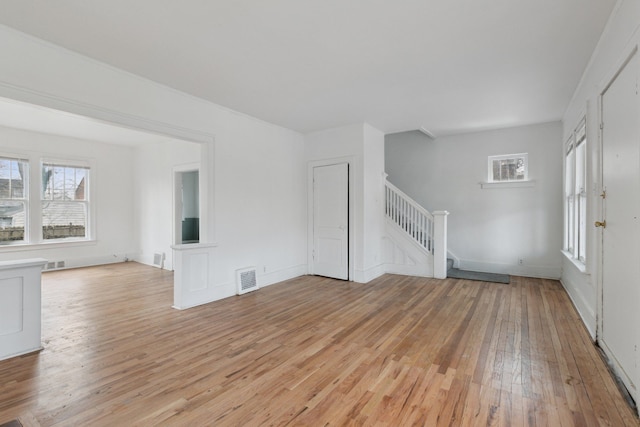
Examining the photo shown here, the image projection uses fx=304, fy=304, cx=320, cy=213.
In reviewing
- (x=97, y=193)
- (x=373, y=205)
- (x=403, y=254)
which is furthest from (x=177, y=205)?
(x=403, y=254)

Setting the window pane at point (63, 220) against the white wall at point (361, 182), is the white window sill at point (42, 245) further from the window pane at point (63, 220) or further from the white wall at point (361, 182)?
the white wall at point (361, 182)

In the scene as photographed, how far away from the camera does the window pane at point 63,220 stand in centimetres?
640

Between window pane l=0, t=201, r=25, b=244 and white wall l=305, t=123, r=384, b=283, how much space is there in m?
6.00

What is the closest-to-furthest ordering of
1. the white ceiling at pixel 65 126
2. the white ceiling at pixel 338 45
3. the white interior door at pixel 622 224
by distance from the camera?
the white interior door at pixel 622 224 < the white ceiling at pixel 338 45 < the white ceiling at pixel 65 126

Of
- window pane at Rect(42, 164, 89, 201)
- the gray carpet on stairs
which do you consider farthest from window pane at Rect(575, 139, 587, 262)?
window pane at Rect(42, 164, 89, 201)

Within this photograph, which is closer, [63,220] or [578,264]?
[578,264]

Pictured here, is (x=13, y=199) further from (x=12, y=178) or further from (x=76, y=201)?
(x=76, y=201)

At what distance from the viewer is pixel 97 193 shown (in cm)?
708

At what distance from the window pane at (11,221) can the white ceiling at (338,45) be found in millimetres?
4973

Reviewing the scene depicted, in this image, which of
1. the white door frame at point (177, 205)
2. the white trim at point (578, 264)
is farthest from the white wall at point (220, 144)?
the white trim at point (578, 264)

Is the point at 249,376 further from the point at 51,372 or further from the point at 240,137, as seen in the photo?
the point at 240,137

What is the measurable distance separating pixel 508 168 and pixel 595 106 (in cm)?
317

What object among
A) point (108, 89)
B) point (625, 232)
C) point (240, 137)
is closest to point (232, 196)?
point (240, 137)

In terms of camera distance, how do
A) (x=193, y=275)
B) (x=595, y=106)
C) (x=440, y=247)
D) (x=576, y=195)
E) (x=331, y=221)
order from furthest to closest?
(x=331, y=221) < (x=440, y=247) < (x=576, y=195) < (x=193, y=275) < (x=595, y=106)
